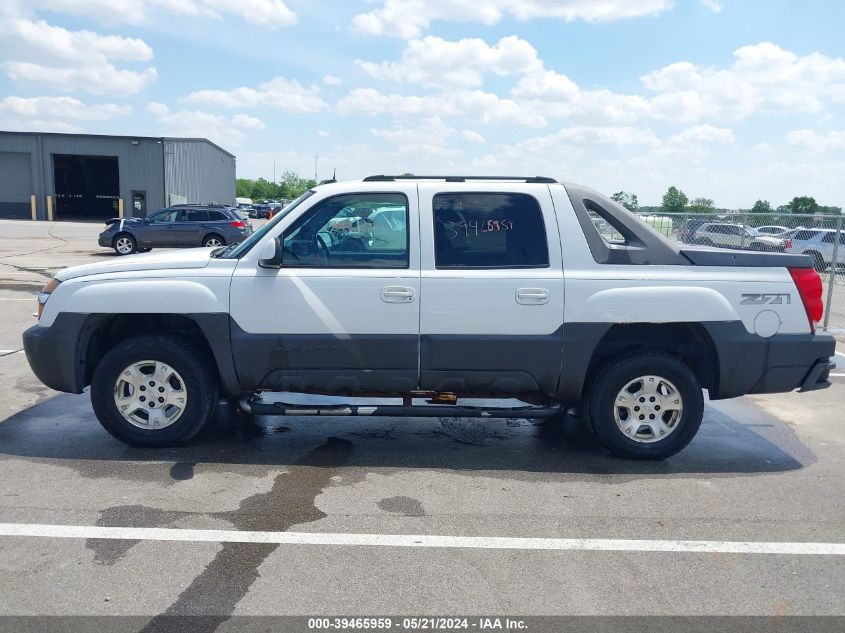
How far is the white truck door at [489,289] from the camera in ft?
16.3

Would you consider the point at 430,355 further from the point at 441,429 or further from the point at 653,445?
the point at 653,445

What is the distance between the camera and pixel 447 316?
16.3 ft

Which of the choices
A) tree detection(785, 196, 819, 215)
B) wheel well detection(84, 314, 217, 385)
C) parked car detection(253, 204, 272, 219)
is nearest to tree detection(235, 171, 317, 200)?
parked car detection(253, 204, 272, 219)

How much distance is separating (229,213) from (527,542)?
2114cm

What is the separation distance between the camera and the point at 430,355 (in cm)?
502

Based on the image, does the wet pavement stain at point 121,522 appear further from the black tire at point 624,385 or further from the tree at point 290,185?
the tree at point 290,185

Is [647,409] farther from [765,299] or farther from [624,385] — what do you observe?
[765,299]

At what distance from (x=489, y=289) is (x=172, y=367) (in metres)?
2.30

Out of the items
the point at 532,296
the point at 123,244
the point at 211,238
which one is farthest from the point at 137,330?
the point at 123,244

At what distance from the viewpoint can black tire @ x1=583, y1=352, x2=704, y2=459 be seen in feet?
16.7

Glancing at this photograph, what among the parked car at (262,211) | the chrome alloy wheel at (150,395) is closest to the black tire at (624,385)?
the chrome alloy wheel at (150,395)

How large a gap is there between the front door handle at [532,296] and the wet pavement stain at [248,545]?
1691 millimetres

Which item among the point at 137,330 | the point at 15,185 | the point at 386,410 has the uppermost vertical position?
the point at 15,185

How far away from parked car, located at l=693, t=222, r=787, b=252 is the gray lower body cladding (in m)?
7.72
